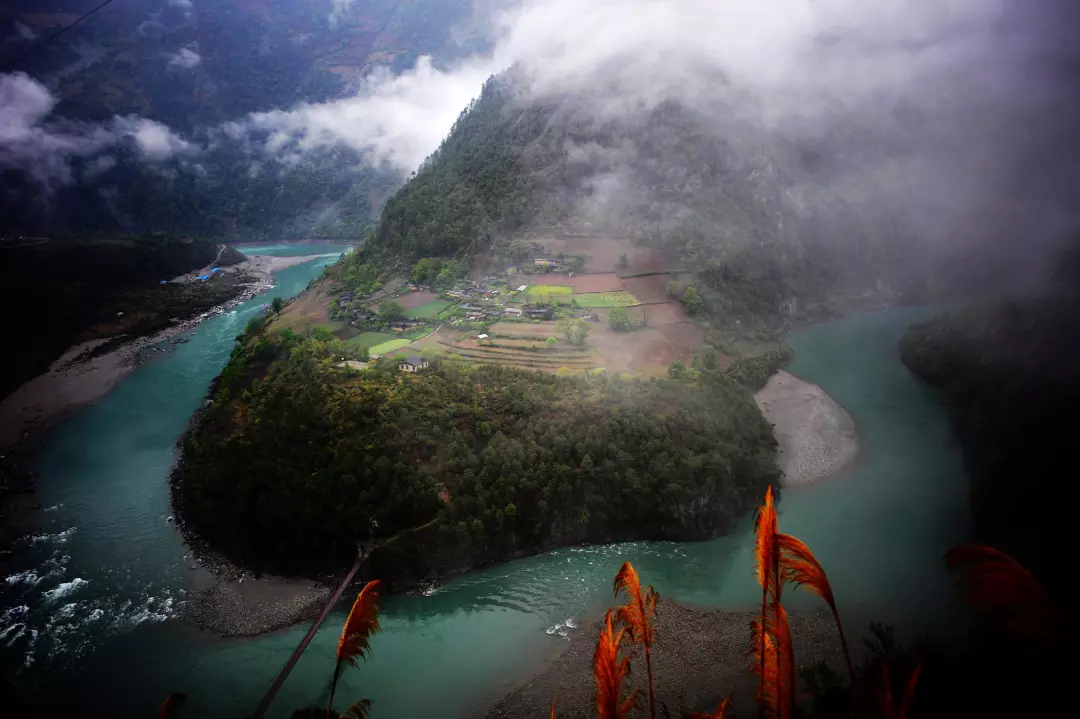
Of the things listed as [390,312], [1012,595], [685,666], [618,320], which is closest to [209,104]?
[390,312]

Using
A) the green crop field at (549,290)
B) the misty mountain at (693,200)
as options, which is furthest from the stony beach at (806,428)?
the green crop field at (549,290)

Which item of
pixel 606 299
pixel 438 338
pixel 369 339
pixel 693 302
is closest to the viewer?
pixel 438 338

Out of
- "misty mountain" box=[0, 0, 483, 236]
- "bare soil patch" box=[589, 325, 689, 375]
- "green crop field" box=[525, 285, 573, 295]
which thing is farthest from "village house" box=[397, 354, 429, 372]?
"misty mountain" box=[0, 0, 483, 236]

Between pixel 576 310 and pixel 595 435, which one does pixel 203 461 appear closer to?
pixel 595 435

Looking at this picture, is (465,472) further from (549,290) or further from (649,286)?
(649,286)

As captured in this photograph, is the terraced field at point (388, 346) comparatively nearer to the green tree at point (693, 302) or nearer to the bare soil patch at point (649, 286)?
the bare soil patch at point (649, 286)

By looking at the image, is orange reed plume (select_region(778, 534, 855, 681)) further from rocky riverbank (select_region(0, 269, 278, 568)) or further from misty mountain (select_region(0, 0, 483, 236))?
misty mountain (select_region(0, 0, 483, 236))

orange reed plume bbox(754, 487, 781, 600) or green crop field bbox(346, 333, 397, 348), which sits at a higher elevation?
green crop field bbox(346, 333, 397, 348)
